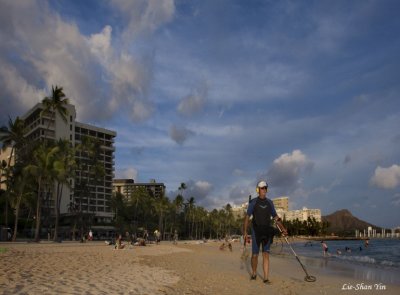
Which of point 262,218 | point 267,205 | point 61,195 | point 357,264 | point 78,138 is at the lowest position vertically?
point 357,264

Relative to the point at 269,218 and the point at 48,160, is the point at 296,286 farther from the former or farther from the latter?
the point at 48,160

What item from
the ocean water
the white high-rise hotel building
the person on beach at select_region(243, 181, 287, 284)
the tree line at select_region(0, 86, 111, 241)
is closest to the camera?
the person on beach at select_region(243, 181, 287, 284)

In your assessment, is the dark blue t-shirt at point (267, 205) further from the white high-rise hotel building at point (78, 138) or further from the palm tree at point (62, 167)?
the white high-rise hotel building at point (78, 138)

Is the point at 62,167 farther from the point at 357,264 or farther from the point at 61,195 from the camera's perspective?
the point at 61,195

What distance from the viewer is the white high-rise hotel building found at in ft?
330

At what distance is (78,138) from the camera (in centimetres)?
11338

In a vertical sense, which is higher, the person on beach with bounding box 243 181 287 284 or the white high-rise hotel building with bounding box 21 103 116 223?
the white high-rise hotel building with bounding box 21 103 116 223

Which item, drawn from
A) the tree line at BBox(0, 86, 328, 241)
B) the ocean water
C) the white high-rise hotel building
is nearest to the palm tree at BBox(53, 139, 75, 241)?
the tree line at BBox(0, 86, 328, 241)

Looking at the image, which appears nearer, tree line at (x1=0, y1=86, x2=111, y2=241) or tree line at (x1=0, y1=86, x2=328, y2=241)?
tree line at (x1=0, y1=86, x2=111, y2=241)

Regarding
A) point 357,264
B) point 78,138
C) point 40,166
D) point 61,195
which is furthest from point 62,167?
point 78,138

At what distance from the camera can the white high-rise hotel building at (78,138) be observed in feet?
330

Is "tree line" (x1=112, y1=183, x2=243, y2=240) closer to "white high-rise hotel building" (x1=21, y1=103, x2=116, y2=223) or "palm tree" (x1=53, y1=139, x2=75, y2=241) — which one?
"white high-rise hotel building" (x1=21, y1=103, x2=116, y2=223)

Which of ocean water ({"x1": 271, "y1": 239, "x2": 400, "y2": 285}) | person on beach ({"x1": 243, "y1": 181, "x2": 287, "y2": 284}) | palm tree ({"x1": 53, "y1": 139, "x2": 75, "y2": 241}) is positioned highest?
palm tree ({"x1": 53, "y1": 139, "x2": 75, "y2": 241})

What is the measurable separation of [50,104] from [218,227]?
119 metres
